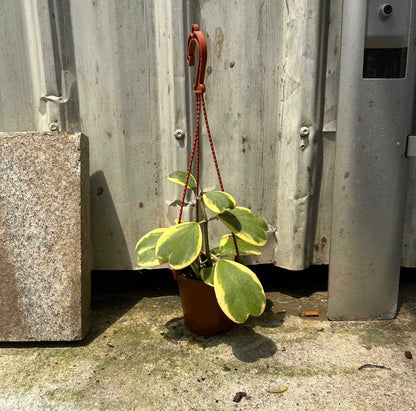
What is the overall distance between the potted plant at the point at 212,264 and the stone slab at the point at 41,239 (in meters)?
0.32

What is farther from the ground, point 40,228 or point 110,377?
point 40,228

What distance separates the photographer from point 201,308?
1487mm

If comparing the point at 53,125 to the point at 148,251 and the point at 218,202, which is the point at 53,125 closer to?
the point at 148,251

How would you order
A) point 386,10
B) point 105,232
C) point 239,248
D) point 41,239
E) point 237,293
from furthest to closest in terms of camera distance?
point 105,232
point 239,248
point 41,239
point 386,10
point 237,293

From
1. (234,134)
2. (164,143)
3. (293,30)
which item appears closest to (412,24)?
(293,30)

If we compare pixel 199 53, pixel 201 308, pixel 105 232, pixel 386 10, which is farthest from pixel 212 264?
pixel 386 10

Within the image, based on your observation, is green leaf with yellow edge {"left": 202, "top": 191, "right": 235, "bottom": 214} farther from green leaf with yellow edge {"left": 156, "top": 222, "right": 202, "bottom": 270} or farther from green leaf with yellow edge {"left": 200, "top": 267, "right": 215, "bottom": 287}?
green leaf with yellow edge {"left": 200, "top": 267, "right": 215, "bottom": 287}

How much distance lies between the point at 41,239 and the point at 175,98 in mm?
831

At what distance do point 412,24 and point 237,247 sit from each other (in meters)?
1.11

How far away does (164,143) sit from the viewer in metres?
1.72

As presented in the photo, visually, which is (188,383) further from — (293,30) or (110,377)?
(293,30)

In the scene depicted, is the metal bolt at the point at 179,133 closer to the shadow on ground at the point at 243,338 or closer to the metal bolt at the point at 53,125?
the metal bolt at the point at 53,125

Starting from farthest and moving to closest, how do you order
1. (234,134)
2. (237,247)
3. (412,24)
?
(234,134) < (237,247) < (412,24)

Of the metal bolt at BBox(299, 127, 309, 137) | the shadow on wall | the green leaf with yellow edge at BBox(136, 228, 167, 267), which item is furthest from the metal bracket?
the shadow on wall
